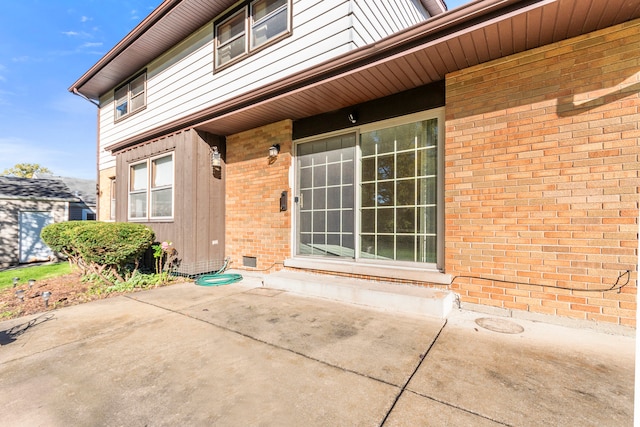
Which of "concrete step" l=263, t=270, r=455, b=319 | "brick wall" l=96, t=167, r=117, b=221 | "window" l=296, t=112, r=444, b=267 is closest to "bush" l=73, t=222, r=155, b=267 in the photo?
"concrete step" l=263, t=270, r=455, b=319

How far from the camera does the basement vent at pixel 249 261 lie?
560 cm

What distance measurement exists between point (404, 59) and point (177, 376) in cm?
388

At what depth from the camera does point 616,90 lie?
268 cm

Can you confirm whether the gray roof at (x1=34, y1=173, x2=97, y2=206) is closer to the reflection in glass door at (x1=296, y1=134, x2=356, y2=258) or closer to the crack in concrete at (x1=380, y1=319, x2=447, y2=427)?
the reflection in glass door at (x1=296, y1=134, x2=356, y2=258)

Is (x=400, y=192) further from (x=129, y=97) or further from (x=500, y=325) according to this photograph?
(x=129, y=97)

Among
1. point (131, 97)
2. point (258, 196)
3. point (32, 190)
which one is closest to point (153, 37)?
point (131, 97)

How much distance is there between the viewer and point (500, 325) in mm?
2908

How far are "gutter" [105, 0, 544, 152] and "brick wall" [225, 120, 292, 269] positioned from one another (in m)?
0.86

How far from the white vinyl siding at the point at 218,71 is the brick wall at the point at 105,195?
1.03 feet

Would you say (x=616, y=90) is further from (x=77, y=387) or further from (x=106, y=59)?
(x=106, y=59)

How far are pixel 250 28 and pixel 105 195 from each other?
7318 mm

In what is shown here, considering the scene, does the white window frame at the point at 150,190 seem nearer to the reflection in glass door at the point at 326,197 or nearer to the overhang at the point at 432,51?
the overhang at the point at 432,51

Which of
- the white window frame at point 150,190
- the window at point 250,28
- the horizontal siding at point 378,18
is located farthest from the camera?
the white window frame at point 150,190

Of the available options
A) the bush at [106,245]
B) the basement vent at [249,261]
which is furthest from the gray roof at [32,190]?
the basement vent at [249,261]
